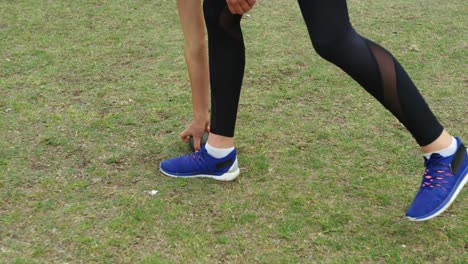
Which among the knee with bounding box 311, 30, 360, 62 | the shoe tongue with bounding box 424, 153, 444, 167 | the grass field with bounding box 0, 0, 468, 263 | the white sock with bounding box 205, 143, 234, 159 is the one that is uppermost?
the knee with bounding box 311, 30, 360, 62

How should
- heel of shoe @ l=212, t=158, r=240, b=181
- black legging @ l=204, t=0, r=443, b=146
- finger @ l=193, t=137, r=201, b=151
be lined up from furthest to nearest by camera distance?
finger @ l=193, t=137, r=201, b=151 → heel of shoe @ l=212, t=158, r=240, b=181 → black legging @ l=204, t=0, r=443, b=146

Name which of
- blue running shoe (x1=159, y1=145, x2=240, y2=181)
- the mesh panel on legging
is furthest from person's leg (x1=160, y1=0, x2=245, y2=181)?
the mesh panel on legging

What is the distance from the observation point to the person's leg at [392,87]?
2.38 meters

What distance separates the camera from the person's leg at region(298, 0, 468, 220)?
2383 millimetres

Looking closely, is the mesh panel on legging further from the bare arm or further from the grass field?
the bare arm

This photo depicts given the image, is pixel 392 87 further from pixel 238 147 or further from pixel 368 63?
pixel 238 147

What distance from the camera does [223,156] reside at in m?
2.88

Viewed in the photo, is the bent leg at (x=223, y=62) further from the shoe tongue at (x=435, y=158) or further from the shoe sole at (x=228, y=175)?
the shoe tongue at (x=435, y=158)

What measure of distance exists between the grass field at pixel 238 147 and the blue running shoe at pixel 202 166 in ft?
0.15

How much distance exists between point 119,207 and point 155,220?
19 centimetres

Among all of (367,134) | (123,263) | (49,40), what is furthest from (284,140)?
(49,40)

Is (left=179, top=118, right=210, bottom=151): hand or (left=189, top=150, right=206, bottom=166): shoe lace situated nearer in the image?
(left=189, top=150, right=206, bottom=166): shoe lace

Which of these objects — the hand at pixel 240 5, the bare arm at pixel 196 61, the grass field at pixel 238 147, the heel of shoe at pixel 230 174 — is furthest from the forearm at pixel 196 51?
the hand at pixel 240 5

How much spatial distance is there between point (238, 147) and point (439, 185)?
42.2 inches
